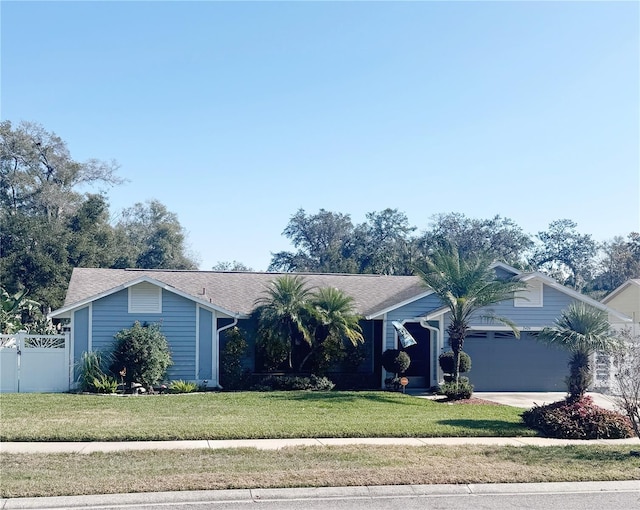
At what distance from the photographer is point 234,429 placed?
12.4 metres

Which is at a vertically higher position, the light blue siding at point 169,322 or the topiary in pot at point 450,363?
the light blue siding at point 169,322

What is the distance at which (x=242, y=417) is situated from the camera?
1404cm

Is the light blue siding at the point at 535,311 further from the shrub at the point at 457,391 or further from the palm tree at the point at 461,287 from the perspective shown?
the shrub at the point at 457,391

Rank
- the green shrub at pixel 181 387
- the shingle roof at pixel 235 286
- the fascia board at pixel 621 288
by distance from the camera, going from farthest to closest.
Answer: the fascia board at pixel 621 288
the shingle roof at pixel 235 286
the green shrub at pixel 181 387

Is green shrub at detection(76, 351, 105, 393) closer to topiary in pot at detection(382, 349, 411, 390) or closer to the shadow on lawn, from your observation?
topiary in pot at detection(382, 349, 411, 390)

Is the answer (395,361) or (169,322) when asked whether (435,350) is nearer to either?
(395,361)

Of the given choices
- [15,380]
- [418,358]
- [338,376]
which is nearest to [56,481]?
[15,380]

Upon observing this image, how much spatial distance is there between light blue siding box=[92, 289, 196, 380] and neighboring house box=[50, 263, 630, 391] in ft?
0.10

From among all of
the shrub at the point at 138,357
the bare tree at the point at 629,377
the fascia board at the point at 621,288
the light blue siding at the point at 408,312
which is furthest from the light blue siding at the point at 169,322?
the fascia board at the point at 621,288

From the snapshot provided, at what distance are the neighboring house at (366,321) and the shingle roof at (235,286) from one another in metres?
0.06

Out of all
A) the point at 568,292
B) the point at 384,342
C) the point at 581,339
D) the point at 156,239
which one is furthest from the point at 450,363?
the point at 156,239

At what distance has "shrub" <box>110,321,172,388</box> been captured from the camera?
19234mm

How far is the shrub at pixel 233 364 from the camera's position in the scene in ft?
68.5

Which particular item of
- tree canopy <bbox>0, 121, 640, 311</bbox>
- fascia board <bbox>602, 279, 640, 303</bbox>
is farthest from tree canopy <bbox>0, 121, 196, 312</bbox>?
fascia board <bbox>602, 279, 640, 303</bbox>
